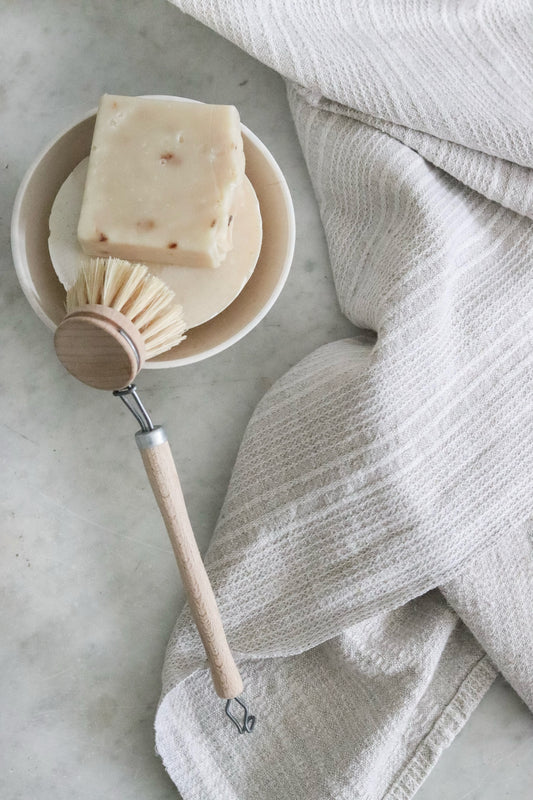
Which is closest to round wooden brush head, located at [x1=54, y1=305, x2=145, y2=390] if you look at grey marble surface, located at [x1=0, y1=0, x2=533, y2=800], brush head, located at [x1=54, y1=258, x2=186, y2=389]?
brush head, located at [x1=54, y1=258, x2=186, y2=389]

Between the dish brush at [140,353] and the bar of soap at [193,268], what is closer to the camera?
the dish brush at [140,353]

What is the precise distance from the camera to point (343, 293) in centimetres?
66

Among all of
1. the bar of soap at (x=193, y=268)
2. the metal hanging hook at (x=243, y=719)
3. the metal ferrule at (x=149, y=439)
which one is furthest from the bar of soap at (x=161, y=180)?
the metal hanging hook at (x=243, y=719)

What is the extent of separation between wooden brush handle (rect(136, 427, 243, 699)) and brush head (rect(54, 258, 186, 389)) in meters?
0.05

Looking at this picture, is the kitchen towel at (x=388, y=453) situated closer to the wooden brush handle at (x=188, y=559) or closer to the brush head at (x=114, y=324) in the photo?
the wooden brush handle at (x=188, y=559)

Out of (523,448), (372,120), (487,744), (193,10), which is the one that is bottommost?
(487,744)

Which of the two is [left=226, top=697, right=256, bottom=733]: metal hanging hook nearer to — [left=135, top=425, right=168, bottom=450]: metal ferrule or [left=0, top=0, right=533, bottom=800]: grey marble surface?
[left=0, top=0, right=533, bottom=800]: grey marble surface

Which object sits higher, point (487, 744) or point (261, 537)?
point (261, 537)

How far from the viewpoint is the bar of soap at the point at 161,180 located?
1.79 ft

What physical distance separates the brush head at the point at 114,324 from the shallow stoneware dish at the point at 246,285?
0.16 feet

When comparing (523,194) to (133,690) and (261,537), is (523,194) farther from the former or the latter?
(133,690)

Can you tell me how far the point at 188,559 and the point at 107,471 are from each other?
0.45ft

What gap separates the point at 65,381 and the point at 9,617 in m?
0.19

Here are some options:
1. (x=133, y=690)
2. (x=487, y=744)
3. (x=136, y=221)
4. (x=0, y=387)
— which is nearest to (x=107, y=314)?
(x=136, y=221)
